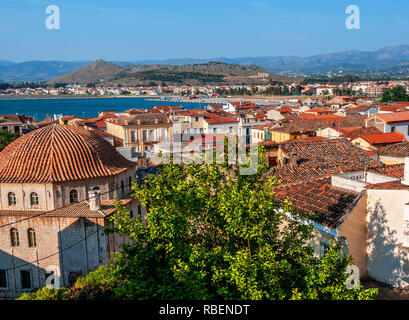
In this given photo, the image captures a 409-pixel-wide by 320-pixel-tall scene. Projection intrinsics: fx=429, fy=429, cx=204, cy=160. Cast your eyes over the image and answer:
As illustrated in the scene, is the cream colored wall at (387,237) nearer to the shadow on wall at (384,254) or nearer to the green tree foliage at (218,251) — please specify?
the shadow on wall at (384,254)

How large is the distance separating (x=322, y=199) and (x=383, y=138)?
23.6m

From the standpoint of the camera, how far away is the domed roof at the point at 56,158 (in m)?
22.2

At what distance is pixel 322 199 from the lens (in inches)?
584

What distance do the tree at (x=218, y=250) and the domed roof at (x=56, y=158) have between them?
1248cm

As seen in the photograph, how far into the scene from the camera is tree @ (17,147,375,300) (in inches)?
330

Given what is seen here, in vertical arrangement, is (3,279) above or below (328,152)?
below

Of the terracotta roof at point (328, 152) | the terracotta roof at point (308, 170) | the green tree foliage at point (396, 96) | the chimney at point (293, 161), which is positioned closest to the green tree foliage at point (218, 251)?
the terracotta roof at point (308, 170)

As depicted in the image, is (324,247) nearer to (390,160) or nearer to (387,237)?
(387,237)

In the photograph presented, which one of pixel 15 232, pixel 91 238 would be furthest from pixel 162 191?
pixel 15 232

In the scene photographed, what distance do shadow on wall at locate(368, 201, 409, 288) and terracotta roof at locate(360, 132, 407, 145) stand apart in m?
23.6

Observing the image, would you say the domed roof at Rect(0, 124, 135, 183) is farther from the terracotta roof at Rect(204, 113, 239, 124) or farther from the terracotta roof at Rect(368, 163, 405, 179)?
the terracotta roof at Rect(204, 113, 239, 124)

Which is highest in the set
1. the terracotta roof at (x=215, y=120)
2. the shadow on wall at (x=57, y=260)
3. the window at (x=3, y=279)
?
the terracotta roof at (x=215, y=120)

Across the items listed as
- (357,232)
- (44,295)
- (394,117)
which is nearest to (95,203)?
(44,295)
